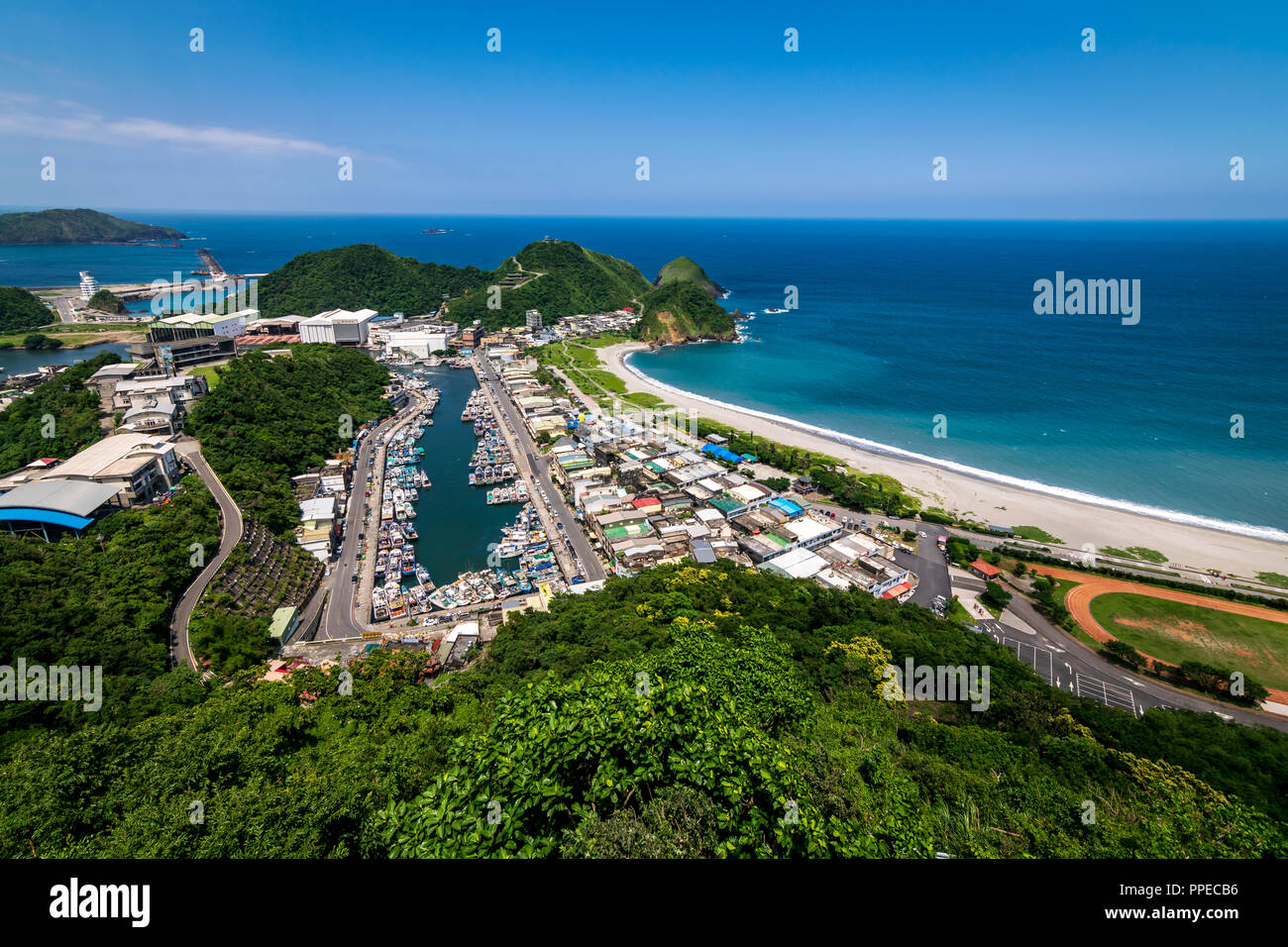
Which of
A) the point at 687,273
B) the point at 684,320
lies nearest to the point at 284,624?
the point at 684,320

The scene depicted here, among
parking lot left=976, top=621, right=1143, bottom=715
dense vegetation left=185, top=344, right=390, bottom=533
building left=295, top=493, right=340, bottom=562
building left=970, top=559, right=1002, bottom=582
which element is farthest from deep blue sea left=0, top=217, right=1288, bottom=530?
building left=295, top=493, right=340, bottom=562

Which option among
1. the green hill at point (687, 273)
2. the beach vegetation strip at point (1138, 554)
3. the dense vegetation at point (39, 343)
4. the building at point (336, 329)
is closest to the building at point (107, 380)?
the building at point (336, 329)

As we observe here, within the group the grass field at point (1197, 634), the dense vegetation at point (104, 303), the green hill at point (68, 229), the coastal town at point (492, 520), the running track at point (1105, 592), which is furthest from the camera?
the green hill at point (68, 229)

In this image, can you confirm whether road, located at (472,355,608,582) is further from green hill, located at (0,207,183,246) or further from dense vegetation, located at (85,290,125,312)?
green hill, located at (0,207,183,246)

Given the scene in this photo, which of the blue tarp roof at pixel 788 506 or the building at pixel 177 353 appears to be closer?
the blue tarp roof at pixel 788 506

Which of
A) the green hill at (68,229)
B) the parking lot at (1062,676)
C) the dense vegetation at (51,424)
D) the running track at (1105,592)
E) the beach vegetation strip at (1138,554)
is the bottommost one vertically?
the parking lot at (1062,676)

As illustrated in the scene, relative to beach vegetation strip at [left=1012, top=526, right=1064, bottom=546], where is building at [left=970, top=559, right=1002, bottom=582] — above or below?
below

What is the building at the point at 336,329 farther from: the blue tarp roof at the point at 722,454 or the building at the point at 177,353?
the blue tarp roof at the point at 722,454
